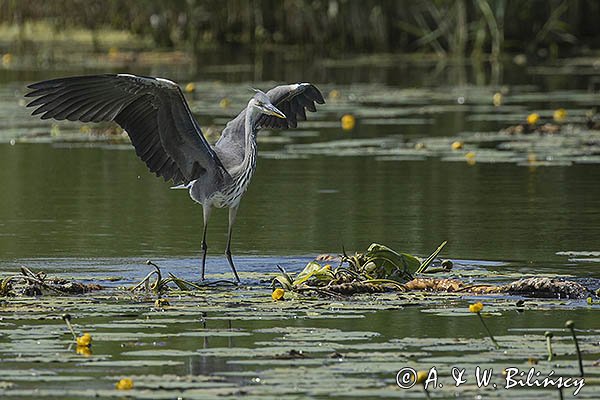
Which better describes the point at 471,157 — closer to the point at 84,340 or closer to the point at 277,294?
the point at 277,294

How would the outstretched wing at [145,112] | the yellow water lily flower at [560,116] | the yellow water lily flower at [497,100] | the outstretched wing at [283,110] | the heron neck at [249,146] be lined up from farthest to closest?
the yellow water lily flower at [497,100] < the yellow water lily flower at [560,116] < the outstretched wing at [283,110] < the heron neck at [249,146] < the outstretched wing at [145,112]

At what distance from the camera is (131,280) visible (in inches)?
307

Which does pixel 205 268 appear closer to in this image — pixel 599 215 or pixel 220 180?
pixel 220 180

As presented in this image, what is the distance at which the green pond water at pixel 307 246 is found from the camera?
5633 mm

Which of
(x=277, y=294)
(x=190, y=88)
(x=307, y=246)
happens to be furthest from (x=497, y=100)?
(x=277, y=294)

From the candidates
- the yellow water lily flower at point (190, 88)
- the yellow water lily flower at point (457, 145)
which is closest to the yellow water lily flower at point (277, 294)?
the yellow water lily flower at point (457, 145)

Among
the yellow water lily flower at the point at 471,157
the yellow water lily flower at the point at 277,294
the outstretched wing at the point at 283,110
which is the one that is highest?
the outstretched wing at the point at 283,110

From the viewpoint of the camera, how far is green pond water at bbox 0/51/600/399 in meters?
5.63

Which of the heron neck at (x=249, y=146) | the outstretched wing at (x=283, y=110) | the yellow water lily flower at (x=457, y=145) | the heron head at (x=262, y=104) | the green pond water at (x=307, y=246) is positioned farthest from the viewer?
the yellow water lily flower at (x=457, y=145)

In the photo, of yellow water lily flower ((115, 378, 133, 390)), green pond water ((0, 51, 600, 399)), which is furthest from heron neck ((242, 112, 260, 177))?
yellow water lily flower ((115, 378, 133, 390))

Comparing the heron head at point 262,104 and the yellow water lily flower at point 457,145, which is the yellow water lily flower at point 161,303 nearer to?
the heron head at point 262,104

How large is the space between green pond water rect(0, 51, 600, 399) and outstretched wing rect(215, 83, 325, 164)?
64 cm

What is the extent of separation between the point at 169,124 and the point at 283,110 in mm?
1316

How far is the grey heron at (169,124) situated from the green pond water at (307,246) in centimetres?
44
